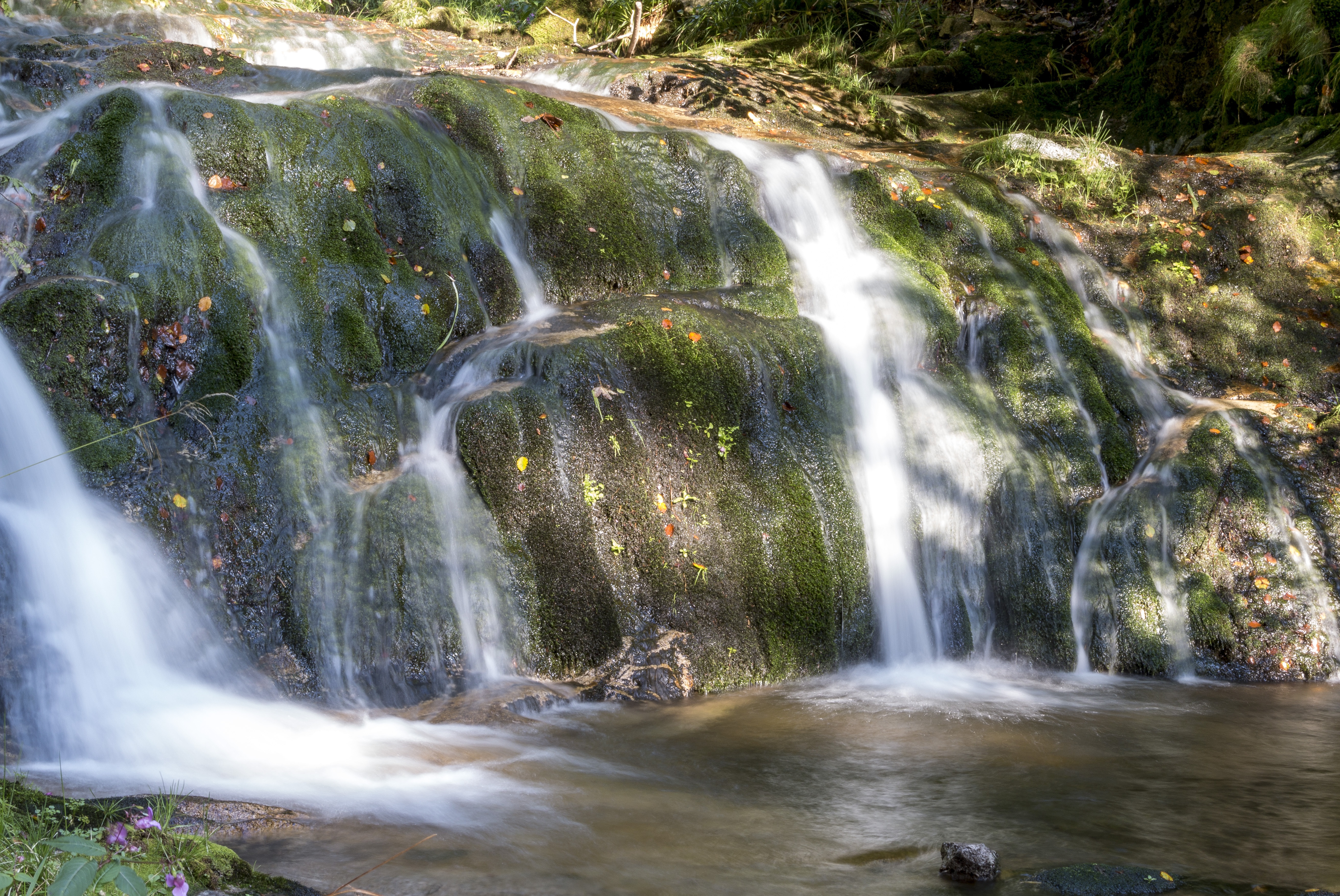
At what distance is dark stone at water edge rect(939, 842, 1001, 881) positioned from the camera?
2.85 m

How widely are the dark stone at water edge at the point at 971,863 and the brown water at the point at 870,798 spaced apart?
6 centimetres

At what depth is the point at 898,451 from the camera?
5.98m

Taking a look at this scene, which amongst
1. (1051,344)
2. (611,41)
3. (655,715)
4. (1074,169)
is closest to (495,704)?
(655,715)

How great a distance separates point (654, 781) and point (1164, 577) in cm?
378

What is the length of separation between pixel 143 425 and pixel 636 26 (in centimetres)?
1190

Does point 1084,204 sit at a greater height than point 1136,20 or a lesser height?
lesser

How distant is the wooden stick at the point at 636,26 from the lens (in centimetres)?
1382

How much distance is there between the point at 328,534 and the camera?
4613 millimetres

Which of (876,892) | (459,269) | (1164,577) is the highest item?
(459,269)

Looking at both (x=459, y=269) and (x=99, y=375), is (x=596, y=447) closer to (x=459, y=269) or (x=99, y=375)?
(x=459, y=269)

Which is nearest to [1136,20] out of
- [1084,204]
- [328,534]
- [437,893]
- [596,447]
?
[1084,204]

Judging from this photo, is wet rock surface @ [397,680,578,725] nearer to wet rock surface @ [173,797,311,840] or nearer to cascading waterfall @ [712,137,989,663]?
wet rock surface @ [173,797,311,840]

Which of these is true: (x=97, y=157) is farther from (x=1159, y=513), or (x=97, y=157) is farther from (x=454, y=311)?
(x=1159, y=513)

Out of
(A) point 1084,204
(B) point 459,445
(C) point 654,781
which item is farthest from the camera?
(A) point 1084,204
